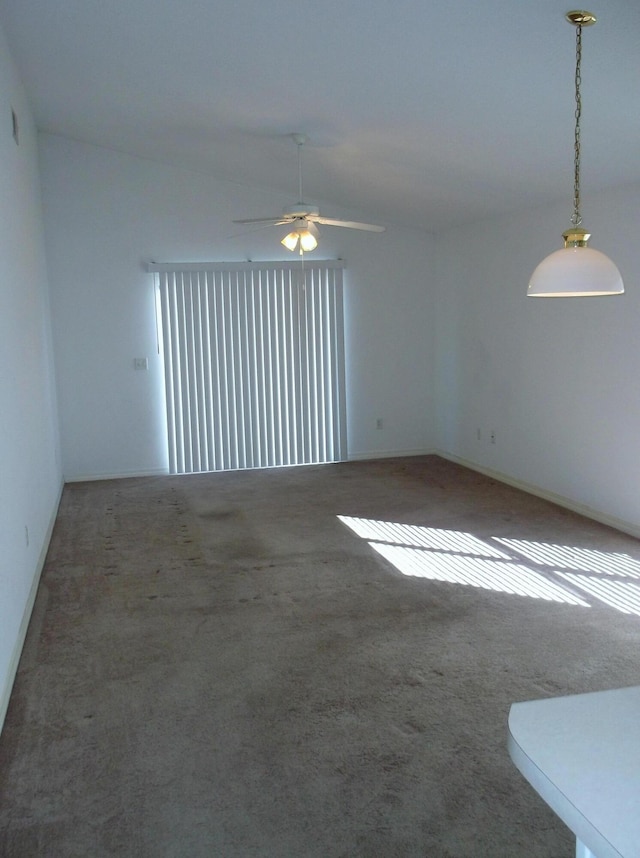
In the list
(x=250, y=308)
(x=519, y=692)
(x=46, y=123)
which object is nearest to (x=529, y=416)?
(x=250, y=308)

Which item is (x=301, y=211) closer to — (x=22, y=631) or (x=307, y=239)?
(x=307, y=239)

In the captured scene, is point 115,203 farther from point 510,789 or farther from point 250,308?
point 510,789

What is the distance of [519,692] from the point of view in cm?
327

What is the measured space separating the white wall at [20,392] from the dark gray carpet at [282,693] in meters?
0.25

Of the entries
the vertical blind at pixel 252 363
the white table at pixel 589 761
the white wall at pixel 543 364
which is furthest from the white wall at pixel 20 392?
the white wall at pixel 543 364

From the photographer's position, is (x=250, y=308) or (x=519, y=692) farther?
(x=250, y=308)

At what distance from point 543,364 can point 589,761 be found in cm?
567

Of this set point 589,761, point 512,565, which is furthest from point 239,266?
point 589,761

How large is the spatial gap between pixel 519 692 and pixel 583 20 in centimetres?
278

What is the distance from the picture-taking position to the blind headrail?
7727 mm

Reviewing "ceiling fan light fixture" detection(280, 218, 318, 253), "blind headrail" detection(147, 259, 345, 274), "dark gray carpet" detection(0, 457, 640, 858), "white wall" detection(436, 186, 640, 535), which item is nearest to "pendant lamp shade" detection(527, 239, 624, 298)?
"dark gray carpet" detection(0, 457, 640, 858)

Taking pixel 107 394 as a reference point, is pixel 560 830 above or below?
below

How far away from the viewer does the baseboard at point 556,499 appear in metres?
5.60

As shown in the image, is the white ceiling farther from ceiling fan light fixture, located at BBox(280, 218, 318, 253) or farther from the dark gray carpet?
the dark gray carpet
